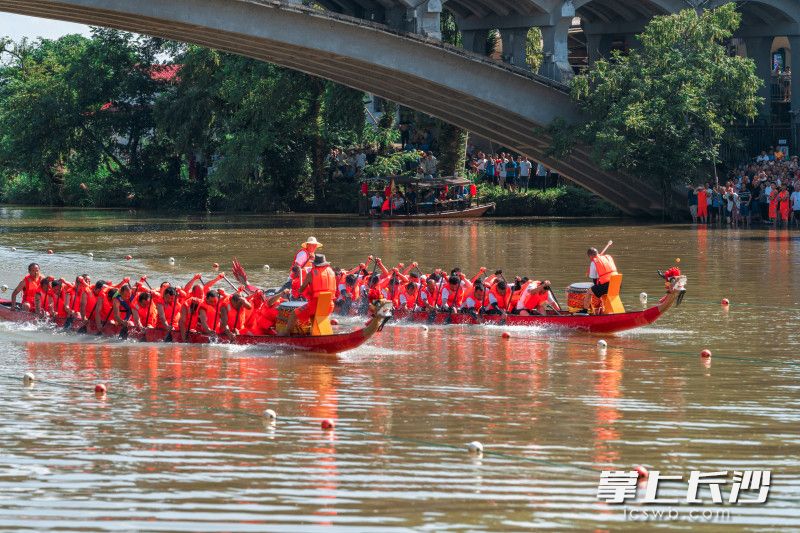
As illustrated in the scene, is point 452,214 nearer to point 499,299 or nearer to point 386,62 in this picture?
point 386,62

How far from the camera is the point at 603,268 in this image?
2303cm

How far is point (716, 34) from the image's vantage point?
47.9 metres

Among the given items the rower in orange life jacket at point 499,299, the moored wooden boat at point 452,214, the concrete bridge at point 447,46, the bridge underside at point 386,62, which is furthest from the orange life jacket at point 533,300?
the moored wooden boat at point 452,214

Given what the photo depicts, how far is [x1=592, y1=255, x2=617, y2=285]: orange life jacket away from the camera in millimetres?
23016

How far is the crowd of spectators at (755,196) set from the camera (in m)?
46.6

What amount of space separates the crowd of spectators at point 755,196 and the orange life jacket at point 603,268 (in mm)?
24676

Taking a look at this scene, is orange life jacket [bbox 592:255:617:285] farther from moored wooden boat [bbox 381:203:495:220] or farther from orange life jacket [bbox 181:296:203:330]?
moored wooden boat [bbox 381:203:495:220]

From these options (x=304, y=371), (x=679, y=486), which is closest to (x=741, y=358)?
(x=304, y=371)

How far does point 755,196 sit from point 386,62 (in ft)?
43.5

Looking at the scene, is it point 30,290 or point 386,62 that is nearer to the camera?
point 30,290

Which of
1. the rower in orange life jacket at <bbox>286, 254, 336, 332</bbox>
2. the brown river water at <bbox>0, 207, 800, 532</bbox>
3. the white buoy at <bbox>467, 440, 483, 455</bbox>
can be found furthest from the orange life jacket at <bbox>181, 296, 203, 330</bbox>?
the white buoy at <bbox>467, 440, 483, 455</bbox>

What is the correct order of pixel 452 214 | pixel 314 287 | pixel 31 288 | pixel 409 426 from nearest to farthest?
1. pixel 409 426
2. pixel 314 287
3. pixel 31 288
4. pixel 452 214

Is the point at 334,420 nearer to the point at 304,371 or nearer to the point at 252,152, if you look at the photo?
the point at 304,371

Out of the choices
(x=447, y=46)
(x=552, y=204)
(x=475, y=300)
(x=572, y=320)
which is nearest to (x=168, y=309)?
(x=475, y=300)
